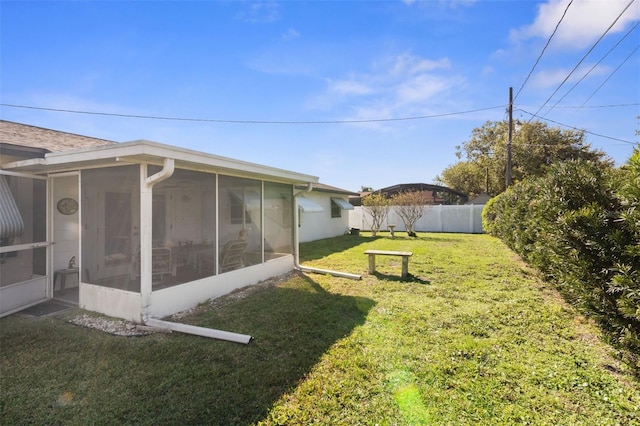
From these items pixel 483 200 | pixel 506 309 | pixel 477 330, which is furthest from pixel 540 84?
pixel 483 200

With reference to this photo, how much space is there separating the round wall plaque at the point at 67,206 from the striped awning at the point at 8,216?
69 centimetres

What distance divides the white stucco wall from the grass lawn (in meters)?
10.6

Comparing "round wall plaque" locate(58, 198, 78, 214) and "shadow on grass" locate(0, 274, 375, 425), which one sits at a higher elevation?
"round wall plaque" locate(58, 198, 78, 214)

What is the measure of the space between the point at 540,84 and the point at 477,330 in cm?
1232

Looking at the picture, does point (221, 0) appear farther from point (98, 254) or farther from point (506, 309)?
point (506, 309)

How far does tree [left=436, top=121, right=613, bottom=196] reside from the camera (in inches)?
1062

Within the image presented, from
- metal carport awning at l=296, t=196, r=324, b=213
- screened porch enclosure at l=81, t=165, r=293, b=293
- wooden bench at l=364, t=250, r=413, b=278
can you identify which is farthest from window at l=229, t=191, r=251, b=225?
metal carport awning at l=296, t=196, r=324, b=213

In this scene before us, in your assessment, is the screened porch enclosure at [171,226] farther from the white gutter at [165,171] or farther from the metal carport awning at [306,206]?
the metal carport awning at [306,206]

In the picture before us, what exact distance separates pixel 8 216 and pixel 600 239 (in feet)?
30.3

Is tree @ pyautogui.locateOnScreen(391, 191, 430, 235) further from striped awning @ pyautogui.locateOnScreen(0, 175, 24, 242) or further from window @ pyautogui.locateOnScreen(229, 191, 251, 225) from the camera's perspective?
striped awning @ pyautogui.locateOnScreen(0, 175, 24, 242)

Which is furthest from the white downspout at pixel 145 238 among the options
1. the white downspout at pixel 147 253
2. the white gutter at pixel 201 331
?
the white gutter at pixel 201 331

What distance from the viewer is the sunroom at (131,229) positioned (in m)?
4.90

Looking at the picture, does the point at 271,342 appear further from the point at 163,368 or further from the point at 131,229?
the point at 131,229

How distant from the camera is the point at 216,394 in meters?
3.01
